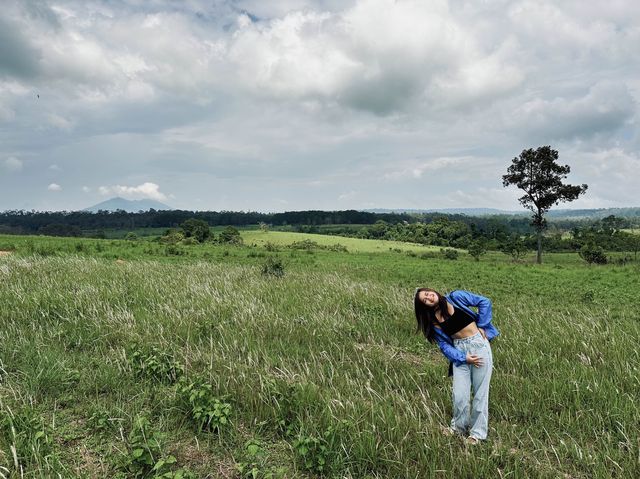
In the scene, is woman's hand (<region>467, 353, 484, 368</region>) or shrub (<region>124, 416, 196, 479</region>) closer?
shrub (<region>124, 416, 196, 479</region>)

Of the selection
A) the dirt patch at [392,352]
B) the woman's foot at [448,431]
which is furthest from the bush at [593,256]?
the woman's foot at [448,431]

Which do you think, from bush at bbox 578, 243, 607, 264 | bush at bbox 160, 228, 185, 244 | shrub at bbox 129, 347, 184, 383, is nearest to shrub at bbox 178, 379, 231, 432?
shrub at bbox 129, 347, 184, 383

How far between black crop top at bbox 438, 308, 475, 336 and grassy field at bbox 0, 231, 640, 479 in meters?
1.17

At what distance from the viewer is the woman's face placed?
16.1 ft

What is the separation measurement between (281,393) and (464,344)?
2.65 meters

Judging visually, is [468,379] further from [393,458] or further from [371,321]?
[371,321]

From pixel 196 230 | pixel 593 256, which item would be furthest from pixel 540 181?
pixel 196 230

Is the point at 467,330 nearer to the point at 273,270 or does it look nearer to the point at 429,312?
the point at 429,312

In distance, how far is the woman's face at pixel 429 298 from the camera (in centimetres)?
492

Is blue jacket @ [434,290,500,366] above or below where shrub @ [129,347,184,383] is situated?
above

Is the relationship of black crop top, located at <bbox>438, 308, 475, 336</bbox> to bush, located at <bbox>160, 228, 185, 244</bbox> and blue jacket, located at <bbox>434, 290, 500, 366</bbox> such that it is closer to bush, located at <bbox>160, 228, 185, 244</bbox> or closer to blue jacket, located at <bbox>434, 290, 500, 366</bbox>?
blue jacket, located at <bbox>434, 290, 500, 366</bbox>

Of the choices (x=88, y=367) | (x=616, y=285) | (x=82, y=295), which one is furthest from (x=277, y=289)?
(x=616, y=285)

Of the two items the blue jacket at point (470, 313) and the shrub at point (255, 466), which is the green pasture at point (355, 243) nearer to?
the blue jacket at point (470, 313)

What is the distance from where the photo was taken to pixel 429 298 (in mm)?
4930
